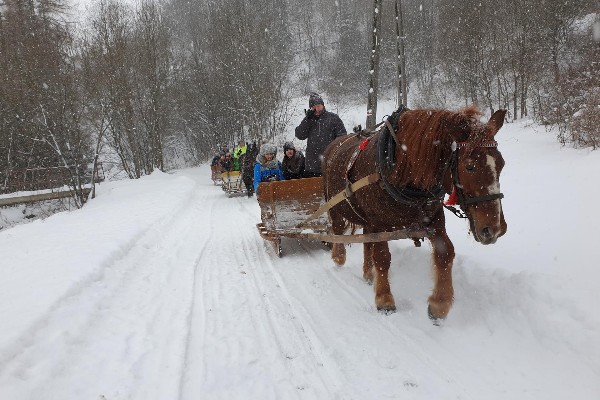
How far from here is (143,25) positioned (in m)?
25.9

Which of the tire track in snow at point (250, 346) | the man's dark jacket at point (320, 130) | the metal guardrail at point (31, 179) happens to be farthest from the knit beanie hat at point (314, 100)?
the metal guardrail at point (31, 179)

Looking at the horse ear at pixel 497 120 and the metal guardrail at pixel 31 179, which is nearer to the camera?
the horse ear at pixel 497 120

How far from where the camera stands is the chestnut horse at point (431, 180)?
2.36m

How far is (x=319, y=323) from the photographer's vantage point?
3299mm

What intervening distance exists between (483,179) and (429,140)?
434 mm

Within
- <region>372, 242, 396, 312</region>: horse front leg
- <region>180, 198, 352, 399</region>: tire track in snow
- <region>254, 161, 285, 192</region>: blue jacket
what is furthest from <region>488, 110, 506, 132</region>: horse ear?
<region>254, 161, 285, 192</region>: blue jacket

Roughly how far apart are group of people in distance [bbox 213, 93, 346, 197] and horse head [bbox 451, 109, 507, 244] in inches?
123

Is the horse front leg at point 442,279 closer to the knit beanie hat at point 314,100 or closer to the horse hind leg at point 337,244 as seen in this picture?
the horse hind leg at point 337,244

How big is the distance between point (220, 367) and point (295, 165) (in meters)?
4.82

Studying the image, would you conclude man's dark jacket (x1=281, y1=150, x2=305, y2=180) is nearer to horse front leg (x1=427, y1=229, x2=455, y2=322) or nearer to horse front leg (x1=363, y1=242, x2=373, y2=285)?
horse front leg (x1=363, y1=242, x2=373, y2=285)

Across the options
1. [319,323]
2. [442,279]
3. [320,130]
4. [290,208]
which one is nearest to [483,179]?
[442,279]

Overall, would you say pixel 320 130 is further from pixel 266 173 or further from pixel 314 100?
pixel 266 173

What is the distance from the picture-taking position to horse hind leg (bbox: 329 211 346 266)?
4844 mm

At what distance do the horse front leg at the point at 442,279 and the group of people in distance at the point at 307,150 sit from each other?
266 cm
